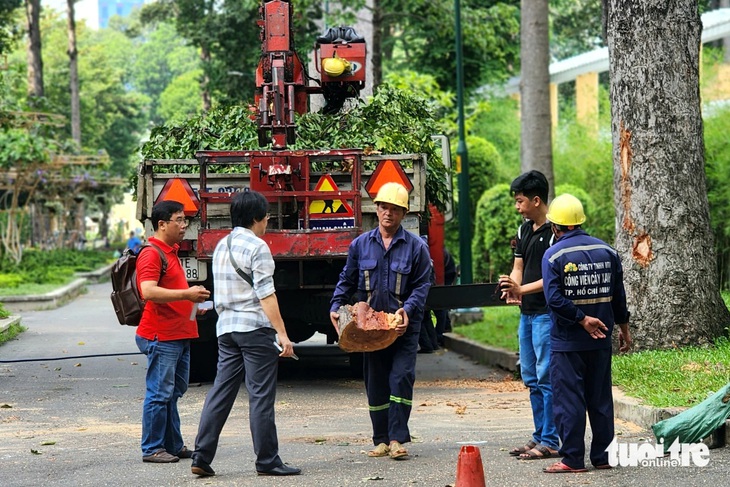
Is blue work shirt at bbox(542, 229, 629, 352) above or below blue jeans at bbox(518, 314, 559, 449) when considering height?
above

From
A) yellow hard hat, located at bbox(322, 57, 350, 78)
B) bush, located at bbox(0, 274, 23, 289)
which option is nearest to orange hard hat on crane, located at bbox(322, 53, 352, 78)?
yellow hard hat, located at bbox(322, 57, 350, 78)

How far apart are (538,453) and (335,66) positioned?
6818mm

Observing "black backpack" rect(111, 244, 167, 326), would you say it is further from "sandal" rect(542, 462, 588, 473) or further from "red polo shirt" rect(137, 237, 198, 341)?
"sandal" rect(542, 462, 588, 473)

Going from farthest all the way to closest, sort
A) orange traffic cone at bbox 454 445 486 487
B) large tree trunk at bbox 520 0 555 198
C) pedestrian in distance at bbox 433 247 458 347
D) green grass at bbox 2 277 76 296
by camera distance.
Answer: green grass at bbox 2 277 76 296, large tree trunk at bbox 520 0 555 198, pedestrian in distance at bbox 433 247 458 347, orange traffic cone at bbox 454 445 486 487

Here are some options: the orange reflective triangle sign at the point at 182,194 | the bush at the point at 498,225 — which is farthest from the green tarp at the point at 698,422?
the bush at the point at 498,225

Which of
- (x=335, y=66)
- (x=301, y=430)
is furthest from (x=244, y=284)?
(x=335, y=66)

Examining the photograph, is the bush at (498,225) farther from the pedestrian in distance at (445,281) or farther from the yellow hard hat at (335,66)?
the yellow hard hat at (335,66)

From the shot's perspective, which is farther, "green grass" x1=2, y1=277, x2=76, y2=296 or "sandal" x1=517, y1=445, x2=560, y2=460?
"green grass" x1=2, y1=277, x2=76, y2=296

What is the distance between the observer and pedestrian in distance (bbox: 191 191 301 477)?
7.82 m

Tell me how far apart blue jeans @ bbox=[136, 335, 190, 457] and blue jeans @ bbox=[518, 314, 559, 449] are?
7.32 feet

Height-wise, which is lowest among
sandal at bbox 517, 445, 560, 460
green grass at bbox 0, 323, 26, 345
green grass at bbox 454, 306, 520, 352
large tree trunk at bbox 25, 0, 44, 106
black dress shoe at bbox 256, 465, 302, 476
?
green grass at bbox 454, 306, 520, 352

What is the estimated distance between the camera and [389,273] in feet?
27.9

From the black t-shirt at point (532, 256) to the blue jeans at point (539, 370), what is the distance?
2.8 inches

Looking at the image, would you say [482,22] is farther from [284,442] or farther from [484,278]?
[284,442]
